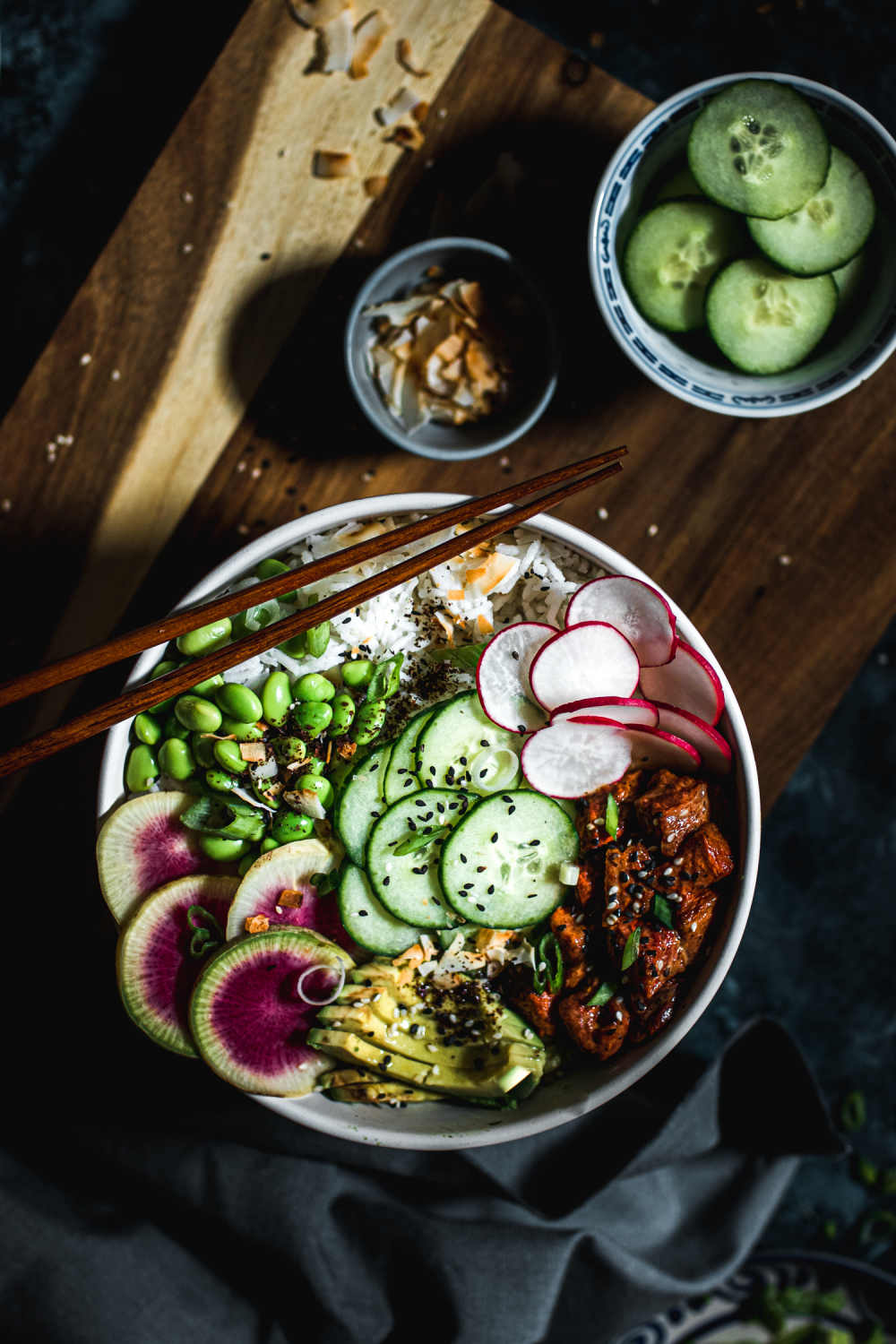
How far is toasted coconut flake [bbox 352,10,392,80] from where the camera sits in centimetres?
228

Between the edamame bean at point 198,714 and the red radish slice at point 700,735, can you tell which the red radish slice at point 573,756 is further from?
the edamame bean at point 198,714

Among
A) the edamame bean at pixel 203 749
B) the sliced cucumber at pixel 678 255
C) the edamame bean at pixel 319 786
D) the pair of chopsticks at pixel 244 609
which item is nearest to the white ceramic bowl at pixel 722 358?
the sliced cucumber at pixel 678 255

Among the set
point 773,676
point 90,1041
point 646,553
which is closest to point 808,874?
point 773,676

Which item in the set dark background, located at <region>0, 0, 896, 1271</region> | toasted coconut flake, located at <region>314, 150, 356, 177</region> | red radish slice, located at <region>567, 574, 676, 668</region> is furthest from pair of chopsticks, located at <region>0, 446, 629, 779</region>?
dark background, located at <region>0, 0, 896, 1271</region>

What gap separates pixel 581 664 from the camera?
188 centimetres

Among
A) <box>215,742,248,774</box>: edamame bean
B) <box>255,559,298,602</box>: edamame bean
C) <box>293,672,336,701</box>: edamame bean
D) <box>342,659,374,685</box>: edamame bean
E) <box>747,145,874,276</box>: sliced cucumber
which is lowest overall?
<box>215,742,248,774</box>: edamame bean

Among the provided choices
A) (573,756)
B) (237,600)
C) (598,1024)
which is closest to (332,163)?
(237,600)

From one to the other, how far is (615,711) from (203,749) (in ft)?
2.81

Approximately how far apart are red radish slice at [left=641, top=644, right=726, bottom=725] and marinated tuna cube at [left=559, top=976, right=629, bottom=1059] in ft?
2.00

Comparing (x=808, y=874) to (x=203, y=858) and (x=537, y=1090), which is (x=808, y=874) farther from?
(x=203, y=858)

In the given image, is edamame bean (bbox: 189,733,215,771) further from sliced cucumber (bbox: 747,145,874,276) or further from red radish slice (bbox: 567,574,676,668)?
sliced cucumber (bbox: 747,145,874,276)

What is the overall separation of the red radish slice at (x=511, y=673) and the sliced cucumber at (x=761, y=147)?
1.06 metres

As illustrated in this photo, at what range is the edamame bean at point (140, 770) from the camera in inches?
75.9

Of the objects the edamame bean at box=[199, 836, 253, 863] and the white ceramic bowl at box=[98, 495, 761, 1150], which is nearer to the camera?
the white ceramic bowl at box=[98, 495, 761, 1150]
